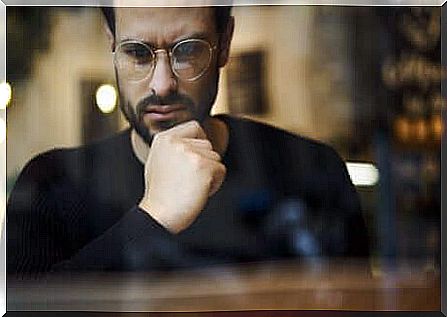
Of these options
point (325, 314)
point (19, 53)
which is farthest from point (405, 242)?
point (19, 53)

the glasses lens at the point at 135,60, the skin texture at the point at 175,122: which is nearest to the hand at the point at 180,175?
the skin texture at the point at 175,122

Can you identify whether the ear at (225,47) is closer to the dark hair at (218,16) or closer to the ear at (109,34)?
the dark hair at (218,16)

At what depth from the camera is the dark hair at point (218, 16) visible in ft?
4.51

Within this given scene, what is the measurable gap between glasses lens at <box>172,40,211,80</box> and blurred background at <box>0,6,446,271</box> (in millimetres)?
40

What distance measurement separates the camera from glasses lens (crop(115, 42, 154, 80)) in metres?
1.37

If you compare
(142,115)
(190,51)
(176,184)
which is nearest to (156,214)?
(176,184)

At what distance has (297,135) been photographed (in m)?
1.38

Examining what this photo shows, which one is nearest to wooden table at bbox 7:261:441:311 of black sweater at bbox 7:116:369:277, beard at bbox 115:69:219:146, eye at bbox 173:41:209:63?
black sweater at bbox 7:116:369:277

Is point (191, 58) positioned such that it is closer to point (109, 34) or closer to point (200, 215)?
point (109, 34)

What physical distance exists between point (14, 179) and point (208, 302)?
36cm

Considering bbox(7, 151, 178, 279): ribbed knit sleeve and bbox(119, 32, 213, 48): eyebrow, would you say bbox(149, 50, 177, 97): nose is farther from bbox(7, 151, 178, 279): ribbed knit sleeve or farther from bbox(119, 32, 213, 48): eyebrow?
bbox(7, 151, 178, 279): ribbed knit sleeve

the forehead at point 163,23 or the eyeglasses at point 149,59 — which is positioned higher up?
the forehead at point 163,23

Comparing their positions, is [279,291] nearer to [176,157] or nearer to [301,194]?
[301,194]

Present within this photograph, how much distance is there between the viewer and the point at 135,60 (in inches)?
53.8
